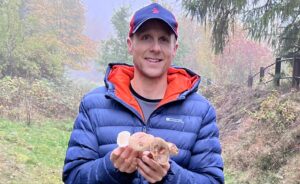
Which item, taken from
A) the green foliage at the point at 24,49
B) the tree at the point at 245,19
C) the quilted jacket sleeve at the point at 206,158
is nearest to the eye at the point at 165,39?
the quilted jacket sleeve at the point at 206,158

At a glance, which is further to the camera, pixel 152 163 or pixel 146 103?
pixel 146 103

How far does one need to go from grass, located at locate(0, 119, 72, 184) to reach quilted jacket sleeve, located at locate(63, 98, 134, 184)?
5.78 m

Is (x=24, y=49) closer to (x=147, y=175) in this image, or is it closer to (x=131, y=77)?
(x=131, y=77)

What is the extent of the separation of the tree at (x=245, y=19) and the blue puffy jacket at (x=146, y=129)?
8.88 metres

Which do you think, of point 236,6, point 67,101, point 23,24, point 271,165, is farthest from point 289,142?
point 23,24

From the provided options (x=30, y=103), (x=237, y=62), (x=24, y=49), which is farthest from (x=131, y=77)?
(x=237, y=62)

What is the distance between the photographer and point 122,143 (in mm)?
1977

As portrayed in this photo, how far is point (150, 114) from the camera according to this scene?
8.02 feet

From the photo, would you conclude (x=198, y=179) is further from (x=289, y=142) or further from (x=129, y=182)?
(x=289, y=142)

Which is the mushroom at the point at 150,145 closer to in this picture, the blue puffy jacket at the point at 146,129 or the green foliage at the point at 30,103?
the blue puffy jacket at the point at 146,129

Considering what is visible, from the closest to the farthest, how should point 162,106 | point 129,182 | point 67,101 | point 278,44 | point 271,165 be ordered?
point 129,182, point 162,106, point 271,165, point 278,44, point 67,101

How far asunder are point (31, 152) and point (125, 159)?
923 centimetres

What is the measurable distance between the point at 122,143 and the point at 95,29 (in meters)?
116


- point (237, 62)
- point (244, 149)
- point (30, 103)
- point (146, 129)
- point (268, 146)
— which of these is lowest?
point (30, 103)
